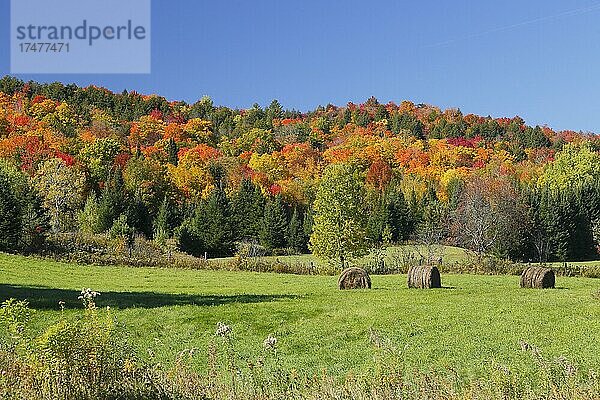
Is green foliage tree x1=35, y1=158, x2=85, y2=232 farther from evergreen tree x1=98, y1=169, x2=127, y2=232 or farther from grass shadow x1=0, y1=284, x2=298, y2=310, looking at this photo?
grass shadow x1=0, y1=284, x2=298, y2=310

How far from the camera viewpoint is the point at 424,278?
24.6 m

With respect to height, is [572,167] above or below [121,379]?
above

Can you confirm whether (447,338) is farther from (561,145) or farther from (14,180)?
(561,145)

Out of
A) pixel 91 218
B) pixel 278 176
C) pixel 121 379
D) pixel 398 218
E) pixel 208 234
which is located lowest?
pixel 121 379

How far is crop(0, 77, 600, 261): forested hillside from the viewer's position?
58344 millimetres

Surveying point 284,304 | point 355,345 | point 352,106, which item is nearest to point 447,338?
point 355,345

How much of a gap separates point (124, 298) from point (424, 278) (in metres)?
12.3

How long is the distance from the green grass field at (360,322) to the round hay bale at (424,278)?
4.11 ft

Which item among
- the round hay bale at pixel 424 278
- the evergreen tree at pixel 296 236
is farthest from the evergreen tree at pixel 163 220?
the round hay bale at pixel 424 278

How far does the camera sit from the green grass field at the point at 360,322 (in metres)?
12.7

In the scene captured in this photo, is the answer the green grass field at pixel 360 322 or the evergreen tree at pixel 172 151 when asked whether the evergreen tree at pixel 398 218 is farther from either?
the green grass field at pixel 360 322

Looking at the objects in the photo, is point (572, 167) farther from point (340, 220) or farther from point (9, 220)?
point (9, 220)

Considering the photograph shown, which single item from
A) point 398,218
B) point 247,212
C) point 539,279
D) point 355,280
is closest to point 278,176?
point 247,212

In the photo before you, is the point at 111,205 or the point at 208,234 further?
the point at 208,234
